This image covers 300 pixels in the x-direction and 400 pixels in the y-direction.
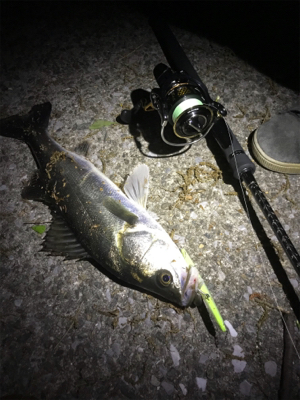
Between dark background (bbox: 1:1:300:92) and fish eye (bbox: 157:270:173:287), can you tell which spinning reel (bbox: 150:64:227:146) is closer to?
fish eye (bbox: 157:270:173:287)

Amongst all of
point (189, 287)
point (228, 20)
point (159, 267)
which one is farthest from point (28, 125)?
point (228, 20)

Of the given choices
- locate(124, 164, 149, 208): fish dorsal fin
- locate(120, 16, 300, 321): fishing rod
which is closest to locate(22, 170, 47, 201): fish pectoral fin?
locate(124, 164, 149, 208): fish dorsal fin

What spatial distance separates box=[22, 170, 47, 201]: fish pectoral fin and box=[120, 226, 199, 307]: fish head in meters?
1.13

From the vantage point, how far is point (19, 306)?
2.39 metres

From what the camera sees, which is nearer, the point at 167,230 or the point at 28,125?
the point at 167,230

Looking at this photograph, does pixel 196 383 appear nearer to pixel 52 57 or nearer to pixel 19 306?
pixel 19 306

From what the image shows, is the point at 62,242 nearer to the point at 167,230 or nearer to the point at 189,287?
the point at 167,230

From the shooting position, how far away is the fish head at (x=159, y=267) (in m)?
1.90

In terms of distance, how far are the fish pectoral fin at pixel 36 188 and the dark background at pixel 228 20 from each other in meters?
2.73

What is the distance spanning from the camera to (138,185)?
2490 mm

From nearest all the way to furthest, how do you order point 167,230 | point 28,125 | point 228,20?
point 167,230
point 28,125
point 228,20

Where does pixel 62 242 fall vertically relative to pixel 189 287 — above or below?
above

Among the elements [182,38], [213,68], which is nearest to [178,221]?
[213,68]

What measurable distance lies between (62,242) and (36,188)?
738 mm
